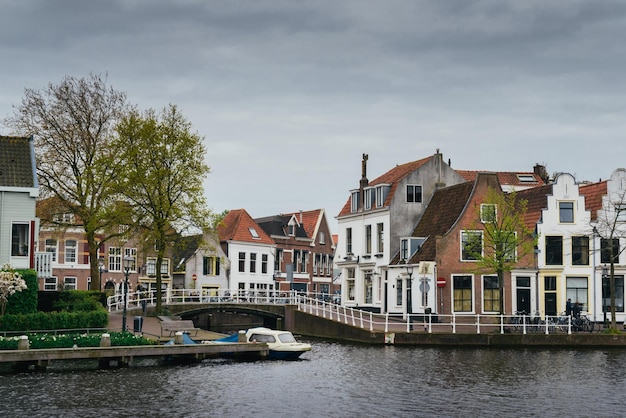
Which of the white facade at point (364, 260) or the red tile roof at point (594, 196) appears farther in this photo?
the white facade at point (364, 260)

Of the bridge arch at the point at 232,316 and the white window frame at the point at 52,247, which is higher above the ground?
the white window frame at the point at 52,247

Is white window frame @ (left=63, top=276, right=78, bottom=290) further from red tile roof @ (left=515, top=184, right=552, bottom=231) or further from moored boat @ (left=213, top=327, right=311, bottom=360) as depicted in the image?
red tile roof @ (left=515, top=184, right=552, bottom=231)

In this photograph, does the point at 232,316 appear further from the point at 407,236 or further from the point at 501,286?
the point at 501,286

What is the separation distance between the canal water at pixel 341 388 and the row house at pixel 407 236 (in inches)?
555

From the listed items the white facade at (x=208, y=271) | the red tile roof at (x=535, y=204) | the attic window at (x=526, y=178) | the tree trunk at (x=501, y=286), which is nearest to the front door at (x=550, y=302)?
the red tile roof at (x=535, y=204)

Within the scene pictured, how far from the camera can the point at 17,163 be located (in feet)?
148

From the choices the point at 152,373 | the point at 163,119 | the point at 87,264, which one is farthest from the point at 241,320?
the point at 152,373

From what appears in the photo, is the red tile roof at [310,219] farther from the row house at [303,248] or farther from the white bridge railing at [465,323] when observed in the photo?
the white bridge railing at [465,323]

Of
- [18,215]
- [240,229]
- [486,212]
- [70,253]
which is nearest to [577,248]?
[486,212]

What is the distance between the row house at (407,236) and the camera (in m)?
55.2

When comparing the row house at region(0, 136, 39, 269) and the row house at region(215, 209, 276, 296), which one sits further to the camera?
the row house at region(215, 209, 276, 296)

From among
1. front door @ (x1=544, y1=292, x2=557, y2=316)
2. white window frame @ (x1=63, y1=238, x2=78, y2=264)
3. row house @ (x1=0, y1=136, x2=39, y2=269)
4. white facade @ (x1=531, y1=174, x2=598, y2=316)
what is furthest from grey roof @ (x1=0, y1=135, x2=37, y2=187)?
front door @ (x1=544, y1=292, x2=557, y2=316)

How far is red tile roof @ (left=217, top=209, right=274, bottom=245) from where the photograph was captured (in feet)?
280

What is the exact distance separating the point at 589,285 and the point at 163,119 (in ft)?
99.7
